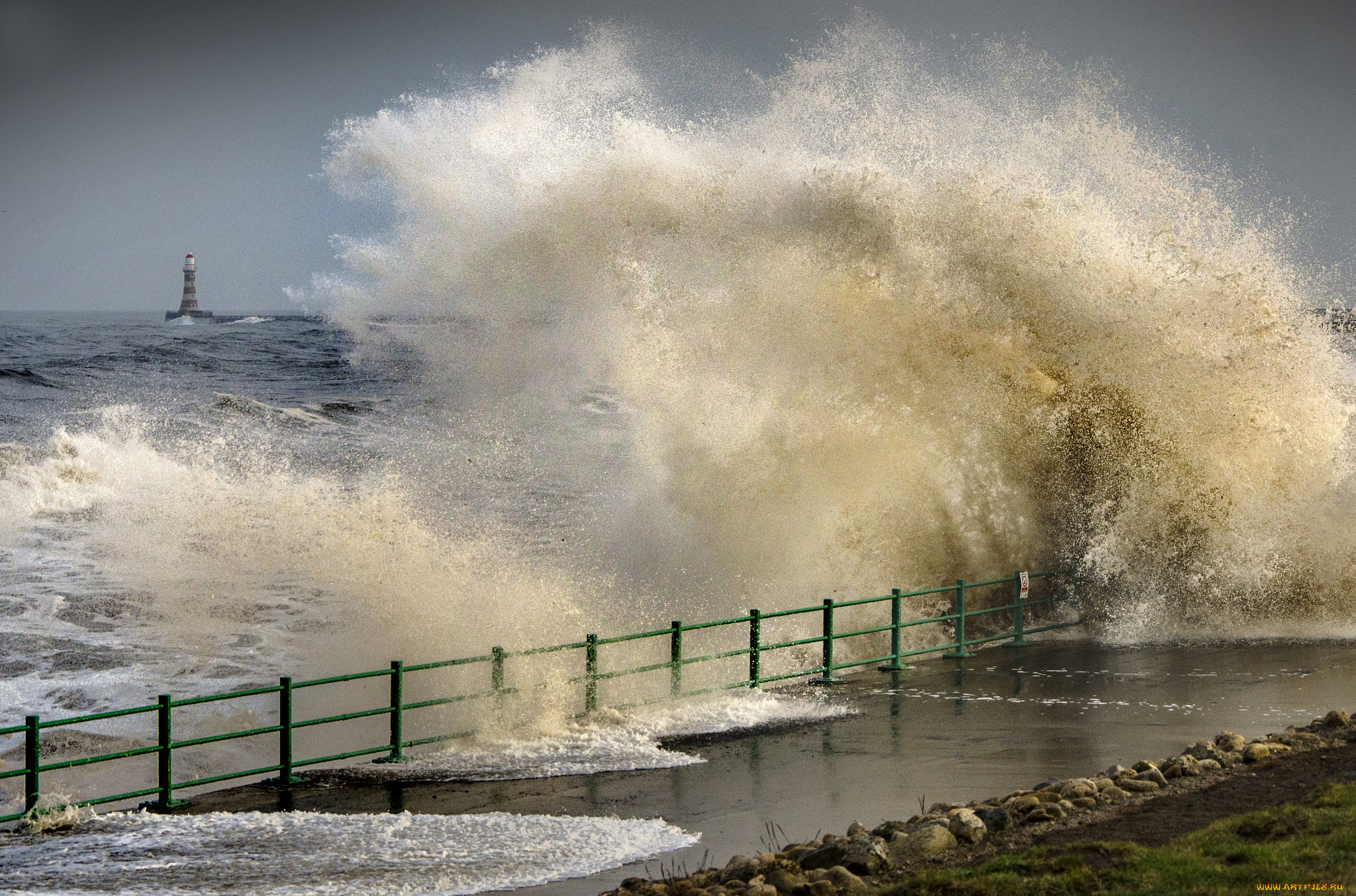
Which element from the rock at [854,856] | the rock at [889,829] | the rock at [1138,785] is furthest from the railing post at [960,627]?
the rock at [854,856]

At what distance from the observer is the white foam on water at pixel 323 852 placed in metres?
7.71

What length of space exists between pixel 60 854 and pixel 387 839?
2.05 metres

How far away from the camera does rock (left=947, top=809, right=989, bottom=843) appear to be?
25.2ft

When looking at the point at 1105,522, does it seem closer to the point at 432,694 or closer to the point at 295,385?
the point at 432,694

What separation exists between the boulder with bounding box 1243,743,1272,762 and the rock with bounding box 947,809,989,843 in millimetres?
2913

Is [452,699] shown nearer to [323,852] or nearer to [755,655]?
[323,852]

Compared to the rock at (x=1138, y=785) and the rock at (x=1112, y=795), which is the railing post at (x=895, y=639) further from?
the rock at (x=1112, y=795)

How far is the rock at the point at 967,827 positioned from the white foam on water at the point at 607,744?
3534 mm

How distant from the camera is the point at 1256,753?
9602 millimetres

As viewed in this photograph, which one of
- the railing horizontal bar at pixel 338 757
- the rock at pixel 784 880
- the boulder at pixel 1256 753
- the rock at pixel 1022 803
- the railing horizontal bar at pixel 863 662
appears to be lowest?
the rock at pixel 784 880

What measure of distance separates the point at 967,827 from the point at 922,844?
388 millimetres

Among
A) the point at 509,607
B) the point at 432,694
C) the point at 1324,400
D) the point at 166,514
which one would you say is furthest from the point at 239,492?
the point at 1324,400

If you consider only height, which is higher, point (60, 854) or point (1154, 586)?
point (1154, 586)

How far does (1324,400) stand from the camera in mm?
20750
